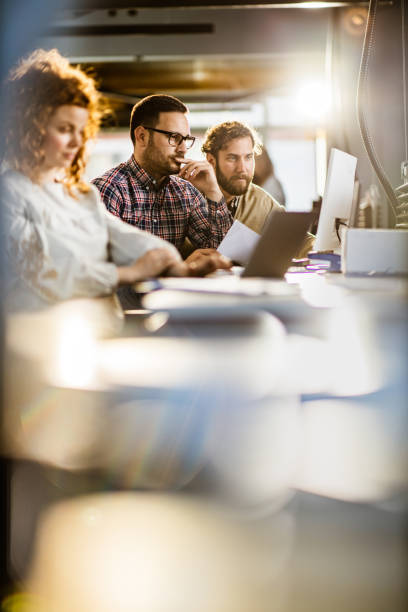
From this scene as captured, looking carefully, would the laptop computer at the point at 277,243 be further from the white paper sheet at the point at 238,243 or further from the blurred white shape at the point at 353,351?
the blurred white shape at the point at 353,351

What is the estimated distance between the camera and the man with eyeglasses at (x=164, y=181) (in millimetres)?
2137

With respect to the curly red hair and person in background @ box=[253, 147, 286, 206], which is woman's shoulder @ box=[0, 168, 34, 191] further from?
person in background @ box=[253, 147, 286, 206]

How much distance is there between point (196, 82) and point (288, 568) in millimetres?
10063

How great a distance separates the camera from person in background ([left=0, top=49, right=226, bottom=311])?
1152mm

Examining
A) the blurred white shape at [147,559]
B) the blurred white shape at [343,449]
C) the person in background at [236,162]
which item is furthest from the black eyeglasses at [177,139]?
the blurred white shape at [147,559]

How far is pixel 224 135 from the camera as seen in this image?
298cm

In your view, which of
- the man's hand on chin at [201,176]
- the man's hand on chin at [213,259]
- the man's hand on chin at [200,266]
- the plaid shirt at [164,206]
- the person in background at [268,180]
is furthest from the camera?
the person in background at [268,180]

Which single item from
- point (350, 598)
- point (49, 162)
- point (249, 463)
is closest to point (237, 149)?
point (49, 162)

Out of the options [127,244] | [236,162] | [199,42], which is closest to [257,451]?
[127,244]

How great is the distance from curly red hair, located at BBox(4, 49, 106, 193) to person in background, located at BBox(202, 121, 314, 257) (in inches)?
63.2

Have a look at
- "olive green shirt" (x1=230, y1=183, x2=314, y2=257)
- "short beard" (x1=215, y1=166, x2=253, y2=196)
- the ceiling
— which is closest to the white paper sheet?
"olive green shirt" (x1=230, y1=183, x2=314, y2=257)

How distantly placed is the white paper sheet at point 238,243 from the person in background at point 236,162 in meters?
1.16

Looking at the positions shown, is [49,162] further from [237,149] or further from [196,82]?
[196,82]

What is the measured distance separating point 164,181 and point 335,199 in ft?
2.32
